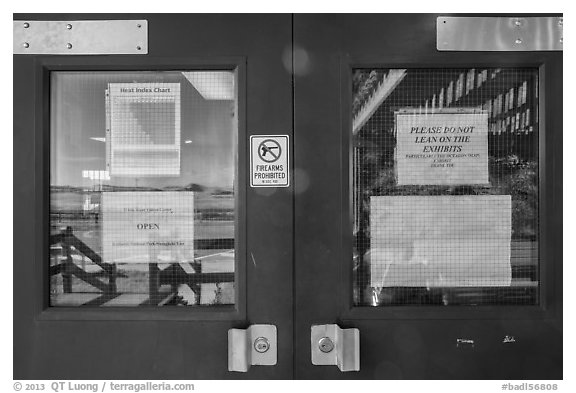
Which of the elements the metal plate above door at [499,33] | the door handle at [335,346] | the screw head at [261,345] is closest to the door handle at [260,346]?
the screw head at [261,345]

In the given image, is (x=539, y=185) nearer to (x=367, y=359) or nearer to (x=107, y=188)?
(x=367, y=359)

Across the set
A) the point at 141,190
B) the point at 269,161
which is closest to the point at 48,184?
the point at 141,190

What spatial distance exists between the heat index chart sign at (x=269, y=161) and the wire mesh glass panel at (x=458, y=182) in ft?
0.82

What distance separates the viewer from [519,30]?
1473 mm

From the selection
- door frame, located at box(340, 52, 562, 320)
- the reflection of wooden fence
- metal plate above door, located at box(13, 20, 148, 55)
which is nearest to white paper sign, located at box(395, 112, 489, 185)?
door frame, located at box(340, 52, 562, 320)

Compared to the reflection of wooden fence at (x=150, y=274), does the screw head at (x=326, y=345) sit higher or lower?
lower

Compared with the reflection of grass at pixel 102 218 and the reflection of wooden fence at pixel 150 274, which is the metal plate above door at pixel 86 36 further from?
the reflection of wooden fence at pixel 150 274

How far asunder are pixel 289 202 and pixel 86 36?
91 centimetres

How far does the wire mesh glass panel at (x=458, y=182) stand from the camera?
4.92 ft

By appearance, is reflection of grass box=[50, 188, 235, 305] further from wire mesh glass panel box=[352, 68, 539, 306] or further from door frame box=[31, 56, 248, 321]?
wire mesh glass panel box=[352, 68, 539, 306]

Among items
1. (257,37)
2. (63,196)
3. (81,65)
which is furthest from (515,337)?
(81,65)

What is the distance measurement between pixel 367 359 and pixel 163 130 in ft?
3.54

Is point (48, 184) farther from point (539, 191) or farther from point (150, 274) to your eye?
point (539, 191)

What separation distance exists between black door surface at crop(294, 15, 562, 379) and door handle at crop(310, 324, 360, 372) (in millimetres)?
32
